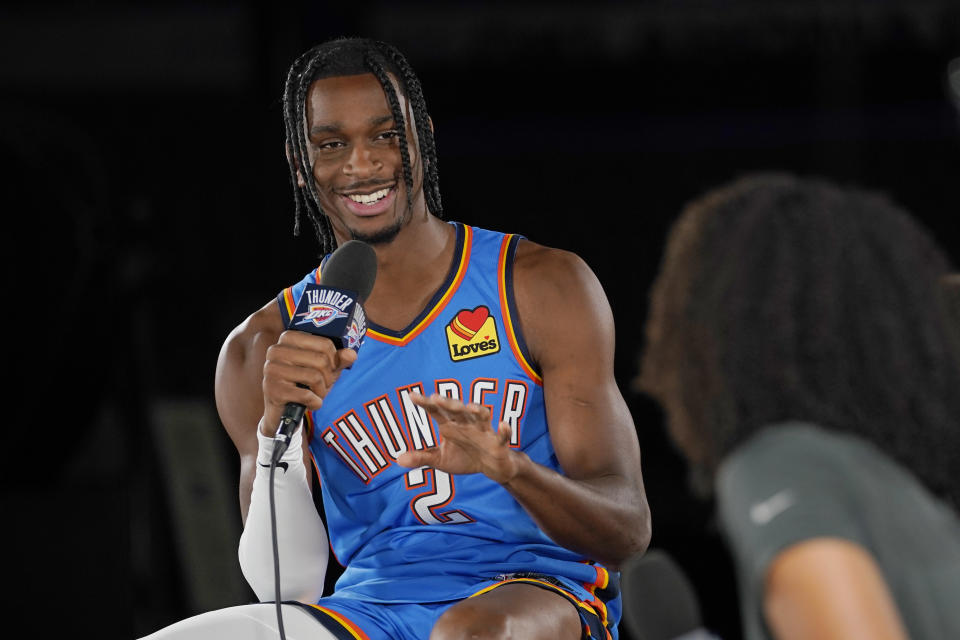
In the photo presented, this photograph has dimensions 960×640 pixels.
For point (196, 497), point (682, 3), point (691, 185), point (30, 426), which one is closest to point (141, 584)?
point (196, 497)

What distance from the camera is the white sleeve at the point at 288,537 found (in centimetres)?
159

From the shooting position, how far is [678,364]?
0.96 meters

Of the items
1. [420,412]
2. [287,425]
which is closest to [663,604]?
[287,425]

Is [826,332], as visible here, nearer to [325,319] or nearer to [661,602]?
[661,602]

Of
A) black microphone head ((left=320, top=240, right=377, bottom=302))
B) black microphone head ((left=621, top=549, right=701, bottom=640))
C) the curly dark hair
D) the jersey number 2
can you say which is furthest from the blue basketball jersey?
the curly dark hair

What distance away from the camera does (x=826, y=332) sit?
0.89m

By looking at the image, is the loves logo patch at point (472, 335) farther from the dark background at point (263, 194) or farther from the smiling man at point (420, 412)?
the dark background at point (263, 194)

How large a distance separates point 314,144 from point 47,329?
2126 millimetres

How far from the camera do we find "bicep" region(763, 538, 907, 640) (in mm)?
751

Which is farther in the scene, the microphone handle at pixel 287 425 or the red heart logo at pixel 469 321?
the red heart logo at pixel 469 321

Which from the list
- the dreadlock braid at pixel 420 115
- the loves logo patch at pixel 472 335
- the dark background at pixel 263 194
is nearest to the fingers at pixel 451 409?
the loves logo patch at pixel 472 335

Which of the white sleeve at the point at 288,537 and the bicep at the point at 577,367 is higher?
the bicep at the point at 577,367

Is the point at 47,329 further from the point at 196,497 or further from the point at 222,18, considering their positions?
the point at 222,18

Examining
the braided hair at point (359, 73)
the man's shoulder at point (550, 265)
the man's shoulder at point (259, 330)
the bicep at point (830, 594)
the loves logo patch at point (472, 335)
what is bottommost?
the bicep at point (830, 594)
